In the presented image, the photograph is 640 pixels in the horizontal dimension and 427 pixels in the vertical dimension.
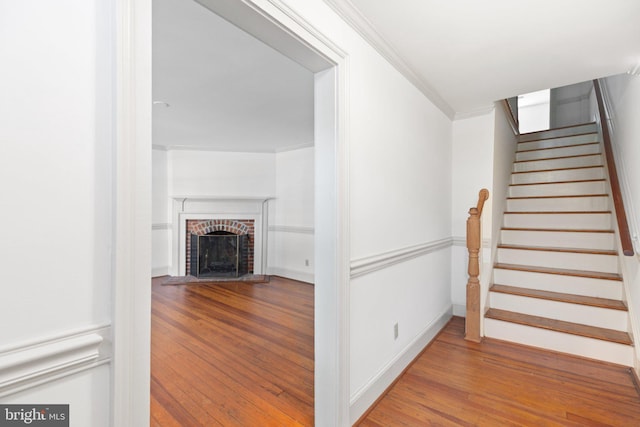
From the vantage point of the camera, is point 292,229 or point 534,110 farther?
point 534,110

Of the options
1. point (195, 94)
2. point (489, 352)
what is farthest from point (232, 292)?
point (489, 352)

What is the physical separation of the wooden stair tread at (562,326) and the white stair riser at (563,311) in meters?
0.04

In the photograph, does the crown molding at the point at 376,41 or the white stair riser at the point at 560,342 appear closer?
the crown molding at the point at 376,41

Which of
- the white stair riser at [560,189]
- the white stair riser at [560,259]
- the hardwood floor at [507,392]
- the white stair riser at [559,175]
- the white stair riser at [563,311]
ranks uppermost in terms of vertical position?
the white stair riser at [559,175]

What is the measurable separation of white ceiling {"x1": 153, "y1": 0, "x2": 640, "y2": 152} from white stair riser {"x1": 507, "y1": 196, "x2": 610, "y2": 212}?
1397 millimetres

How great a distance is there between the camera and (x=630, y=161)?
7.91 ft

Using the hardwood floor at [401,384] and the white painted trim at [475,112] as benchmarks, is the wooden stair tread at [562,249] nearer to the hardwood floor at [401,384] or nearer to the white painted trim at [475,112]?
the hardwood floor at [401,384]

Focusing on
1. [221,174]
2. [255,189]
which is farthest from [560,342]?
[221,174]

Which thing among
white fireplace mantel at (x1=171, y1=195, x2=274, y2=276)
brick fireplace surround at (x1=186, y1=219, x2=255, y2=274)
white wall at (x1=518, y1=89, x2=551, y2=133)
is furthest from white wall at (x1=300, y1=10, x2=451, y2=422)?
white wall at (x1=518, y1=89, x2=551, y2=133)

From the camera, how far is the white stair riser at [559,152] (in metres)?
3.86

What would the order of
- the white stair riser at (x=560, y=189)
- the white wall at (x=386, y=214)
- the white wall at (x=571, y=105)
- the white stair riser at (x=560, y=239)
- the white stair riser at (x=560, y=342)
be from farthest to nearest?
the white wall at (x=571, y=105)
the white stair riser at (x=560, y=189)
the white stair riser at (x=560, y=239)
the white stair riser at (x=560, y=342)
the white wall at (x=386, y=214)

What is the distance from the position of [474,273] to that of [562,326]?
80cm

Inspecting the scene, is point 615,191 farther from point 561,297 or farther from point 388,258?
point 388,258

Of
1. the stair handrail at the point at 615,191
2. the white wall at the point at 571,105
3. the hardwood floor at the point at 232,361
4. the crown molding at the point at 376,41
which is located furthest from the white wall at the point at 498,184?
the white wall at the point at 571,105
